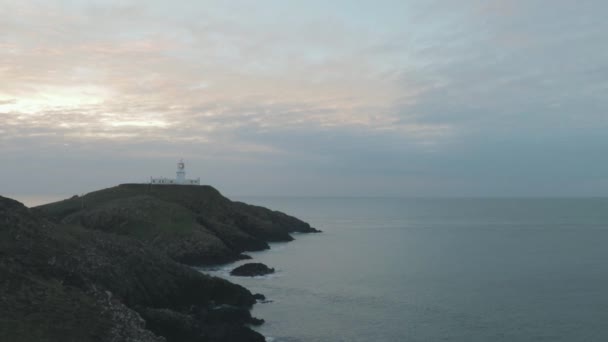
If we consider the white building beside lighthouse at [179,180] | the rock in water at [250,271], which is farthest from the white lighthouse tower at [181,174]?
the rock in water at [250,271]

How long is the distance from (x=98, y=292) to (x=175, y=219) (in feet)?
174

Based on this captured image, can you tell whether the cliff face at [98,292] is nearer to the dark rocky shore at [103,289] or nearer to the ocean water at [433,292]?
the dark rocky shore at [103,289]

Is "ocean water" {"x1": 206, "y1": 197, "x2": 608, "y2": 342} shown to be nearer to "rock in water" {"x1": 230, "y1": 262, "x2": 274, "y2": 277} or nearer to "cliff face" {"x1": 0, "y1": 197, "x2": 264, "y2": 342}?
"rock in water" {"x1": 230, "y1": 262, "x2": 274, "y2": 277}

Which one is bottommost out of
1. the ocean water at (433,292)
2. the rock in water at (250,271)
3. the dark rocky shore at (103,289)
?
the ocean water at (433,292)

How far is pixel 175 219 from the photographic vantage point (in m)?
91.5

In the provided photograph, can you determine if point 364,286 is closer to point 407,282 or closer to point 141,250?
point 407,282

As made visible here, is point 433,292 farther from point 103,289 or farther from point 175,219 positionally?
point 175,219

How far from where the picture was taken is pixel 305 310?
52.7 m

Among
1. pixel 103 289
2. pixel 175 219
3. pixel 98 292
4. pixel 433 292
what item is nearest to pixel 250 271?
pixel 175 219

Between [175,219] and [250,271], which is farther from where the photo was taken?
[175,219]

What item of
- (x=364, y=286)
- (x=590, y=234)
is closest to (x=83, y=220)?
(x=364, y=286)

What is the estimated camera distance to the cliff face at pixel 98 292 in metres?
33.0

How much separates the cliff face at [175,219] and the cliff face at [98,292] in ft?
44.9

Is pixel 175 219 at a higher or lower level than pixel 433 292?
higher
